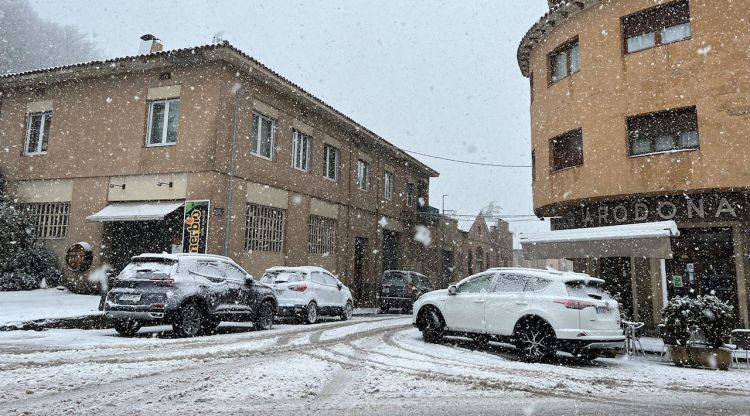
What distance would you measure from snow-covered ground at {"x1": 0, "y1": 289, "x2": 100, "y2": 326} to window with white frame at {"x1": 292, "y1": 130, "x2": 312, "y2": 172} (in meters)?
8.44

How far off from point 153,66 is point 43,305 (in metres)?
8.08

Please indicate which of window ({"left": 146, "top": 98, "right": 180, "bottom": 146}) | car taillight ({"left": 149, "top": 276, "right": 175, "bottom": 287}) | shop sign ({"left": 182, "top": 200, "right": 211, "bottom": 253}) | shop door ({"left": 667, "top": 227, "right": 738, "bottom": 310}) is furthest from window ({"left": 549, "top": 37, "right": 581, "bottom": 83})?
car taillight ({"left": 149, "top": 276, "right": 175, "bottom": 287})

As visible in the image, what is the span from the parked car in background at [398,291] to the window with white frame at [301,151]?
581cm

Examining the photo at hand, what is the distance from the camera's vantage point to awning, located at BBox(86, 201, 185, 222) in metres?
15.7

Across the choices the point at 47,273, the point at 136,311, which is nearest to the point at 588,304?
the point at 136,311

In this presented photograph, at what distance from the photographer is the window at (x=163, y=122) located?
1688 centimetres

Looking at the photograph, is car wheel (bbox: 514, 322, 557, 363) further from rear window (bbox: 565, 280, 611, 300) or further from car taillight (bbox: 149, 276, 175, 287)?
car taillight (bbox: 149, 276, 175, 287)

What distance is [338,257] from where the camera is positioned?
74.2ft

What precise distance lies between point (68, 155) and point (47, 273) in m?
4.16

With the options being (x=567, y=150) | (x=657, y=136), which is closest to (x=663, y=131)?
(x=657, y=136)

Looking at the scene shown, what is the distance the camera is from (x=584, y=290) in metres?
8.96

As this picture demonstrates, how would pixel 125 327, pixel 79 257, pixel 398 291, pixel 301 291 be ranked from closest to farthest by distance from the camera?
pixel 125 327 → pixel 301 291 → pixel 79 257 → pixel 398 291

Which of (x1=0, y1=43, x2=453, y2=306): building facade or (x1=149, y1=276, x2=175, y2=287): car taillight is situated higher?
(x1=0, y1=43, x2=453, y2=306): building facade

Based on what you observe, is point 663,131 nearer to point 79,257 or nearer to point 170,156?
point 170,156
